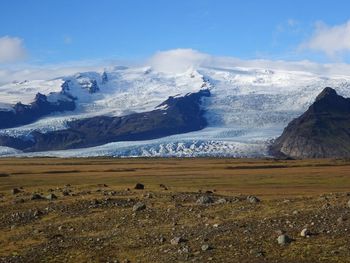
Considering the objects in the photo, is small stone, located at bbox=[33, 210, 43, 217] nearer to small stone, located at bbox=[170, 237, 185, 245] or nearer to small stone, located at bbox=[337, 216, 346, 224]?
small stone, located at bbox=[170, 237, 185, 245]

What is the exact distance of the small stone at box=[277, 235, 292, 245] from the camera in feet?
56.5

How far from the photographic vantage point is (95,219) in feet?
82.4

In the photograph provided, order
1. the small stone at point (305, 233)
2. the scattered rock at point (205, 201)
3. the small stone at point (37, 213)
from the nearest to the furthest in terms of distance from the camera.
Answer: the small stone at point (305, 233) < the small stone at point (37, 213) < the scattered rock at point (205, 201)

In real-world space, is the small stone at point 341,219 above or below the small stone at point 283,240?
above

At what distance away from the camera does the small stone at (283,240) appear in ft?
56.5

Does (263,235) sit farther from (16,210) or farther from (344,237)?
(16,210)

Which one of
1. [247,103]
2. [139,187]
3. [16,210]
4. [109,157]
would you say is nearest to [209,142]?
[109,157]

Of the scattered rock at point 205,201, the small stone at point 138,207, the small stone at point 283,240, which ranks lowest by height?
the scattered rock at point 205,201

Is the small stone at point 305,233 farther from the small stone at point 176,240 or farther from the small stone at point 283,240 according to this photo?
the small stone at point 176,240

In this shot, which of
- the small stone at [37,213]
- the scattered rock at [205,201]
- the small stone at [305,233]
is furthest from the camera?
the scattered rock at [205,201]

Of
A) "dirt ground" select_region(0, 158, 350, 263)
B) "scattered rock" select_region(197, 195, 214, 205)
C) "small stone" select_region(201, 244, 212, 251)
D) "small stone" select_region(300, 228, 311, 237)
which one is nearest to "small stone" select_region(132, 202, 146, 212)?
"dirt ground" select_region(0, 158, 350, 263)

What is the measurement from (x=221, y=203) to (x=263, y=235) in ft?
26.9

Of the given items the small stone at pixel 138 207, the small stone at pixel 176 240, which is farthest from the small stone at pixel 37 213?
the small stone at pixel 176 240

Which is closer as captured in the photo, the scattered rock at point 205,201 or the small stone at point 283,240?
the small stone at point 283,240
